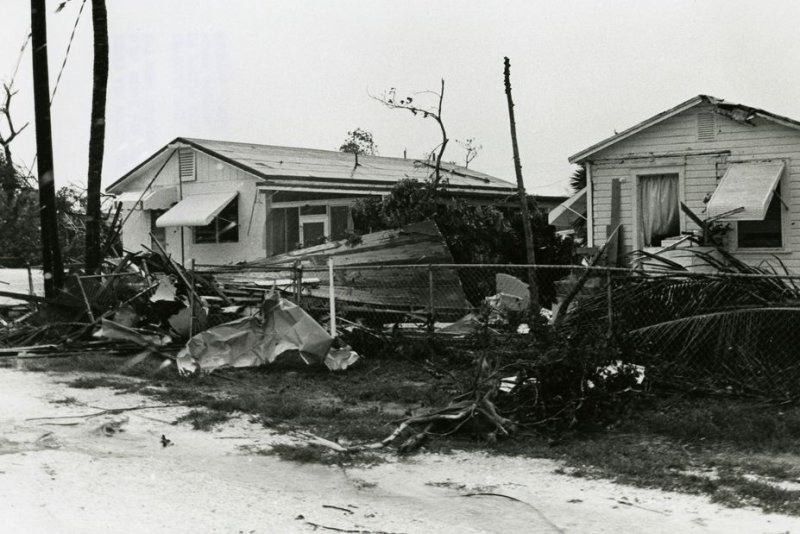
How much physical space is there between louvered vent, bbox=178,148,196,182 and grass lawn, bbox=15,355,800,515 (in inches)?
621

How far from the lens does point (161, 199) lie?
27.5m

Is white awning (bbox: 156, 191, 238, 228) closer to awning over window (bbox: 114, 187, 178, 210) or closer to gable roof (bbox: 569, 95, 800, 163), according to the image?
awning over window (bbox: 114, 187, 178, 210)

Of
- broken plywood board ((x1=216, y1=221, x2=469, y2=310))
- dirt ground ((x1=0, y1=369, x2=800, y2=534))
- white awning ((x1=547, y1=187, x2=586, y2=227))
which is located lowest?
dirt ground ((x1=0, y1=369, x2=800, y2=534))

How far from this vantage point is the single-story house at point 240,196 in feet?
82.6

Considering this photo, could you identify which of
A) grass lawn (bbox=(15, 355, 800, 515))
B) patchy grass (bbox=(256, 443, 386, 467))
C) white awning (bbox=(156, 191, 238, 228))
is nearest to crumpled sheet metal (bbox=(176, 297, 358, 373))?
grass lawn (bbox=(15, 355, 800, 515))

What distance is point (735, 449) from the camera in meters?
7.68

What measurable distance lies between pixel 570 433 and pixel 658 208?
11.1 meters

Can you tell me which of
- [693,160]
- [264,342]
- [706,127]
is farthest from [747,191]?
[264,342]

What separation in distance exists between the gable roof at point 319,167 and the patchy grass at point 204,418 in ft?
47.2

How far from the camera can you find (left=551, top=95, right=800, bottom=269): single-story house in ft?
55.5

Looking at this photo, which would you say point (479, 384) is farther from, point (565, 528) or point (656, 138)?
point (656, 138)

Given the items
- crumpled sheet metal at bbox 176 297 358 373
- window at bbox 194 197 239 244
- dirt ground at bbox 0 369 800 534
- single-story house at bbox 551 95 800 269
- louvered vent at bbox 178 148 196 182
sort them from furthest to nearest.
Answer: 1. louvered vent at bbox 178 148 196 182
2. window at bbox 194 197 239 244
3. single-story house at bbox 551 95 800 269
4. crumpled sheet metal at bbox 176 297 358 373
5. dirt ground at bbox 0 369 800 534

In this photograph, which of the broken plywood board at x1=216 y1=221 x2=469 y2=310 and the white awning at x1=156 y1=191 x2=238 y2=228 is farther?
the white awning at x1=156 y1=191 x2=238 y2=228

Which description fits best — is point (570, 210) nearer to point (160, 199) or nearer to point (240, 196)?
point (240, 196)
